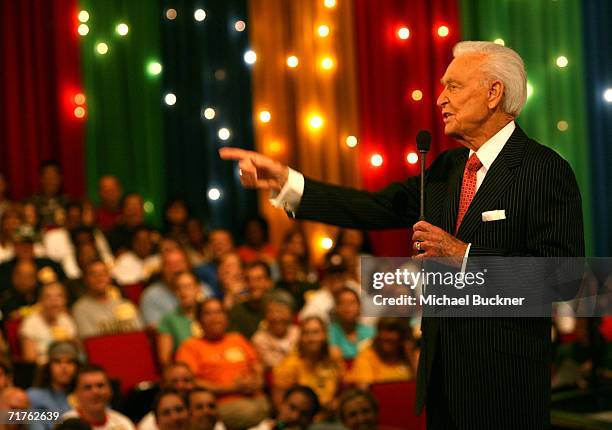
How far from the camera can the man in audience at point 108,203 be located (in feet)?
24.5

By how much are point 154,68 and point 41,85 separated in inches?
35.0

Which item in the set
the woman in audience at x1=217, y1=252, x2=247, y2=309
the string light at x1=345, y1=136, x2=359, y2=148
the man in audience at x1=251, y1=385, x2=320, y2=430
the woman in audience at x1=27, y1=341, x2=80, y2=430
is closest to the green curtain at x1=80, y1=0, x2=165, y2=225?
the string light at x1=345, y1=136, x2=359, y2=148

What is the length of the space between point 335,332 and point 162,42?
3.63 metres

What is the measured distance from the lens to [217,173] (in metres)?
8.28

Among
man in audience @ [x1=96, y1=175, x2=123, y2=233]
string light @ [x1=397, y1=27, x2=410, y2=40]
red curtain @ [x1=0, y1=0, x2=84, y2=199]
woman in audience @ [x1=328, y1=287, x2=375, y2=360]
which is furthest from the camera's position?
red curtain @ [x1=0, y1=0, x2=84, y2=199]

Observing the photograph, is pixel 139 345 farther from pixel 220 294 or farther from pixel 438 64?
pixel 438 64

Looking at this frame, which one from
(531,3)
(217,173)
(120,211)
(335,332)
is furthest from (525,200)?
(217,173)

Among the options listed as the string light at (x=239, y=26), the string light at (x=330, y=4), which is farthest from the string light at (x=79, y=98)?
the string light at (x=330, y=4)

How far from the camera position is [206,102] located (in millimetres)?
8266

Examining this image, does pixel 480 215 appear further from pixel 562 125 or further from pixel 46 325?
pixel 562 125

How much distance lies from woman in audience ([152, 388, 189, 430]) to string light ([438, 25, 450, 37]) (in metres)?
3.81

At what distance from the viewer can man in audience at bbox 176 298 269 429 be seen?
199 inches

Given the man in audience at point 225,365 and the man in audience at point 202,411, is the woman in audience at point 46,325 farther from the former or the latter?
the man in audience at point 202,411

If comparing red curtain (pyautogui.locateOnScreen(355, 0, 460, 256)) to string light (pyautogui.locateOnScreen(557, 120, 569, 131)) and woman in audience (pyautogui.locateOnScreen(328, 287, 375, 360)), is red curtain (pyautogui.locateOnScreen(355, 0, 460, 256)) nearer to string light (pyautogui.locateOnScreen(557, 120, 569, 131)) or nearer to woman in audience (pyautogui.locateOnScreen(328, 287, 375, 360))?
string light (pyautogui.locateOnScreen(557, 120, 569, 131))
